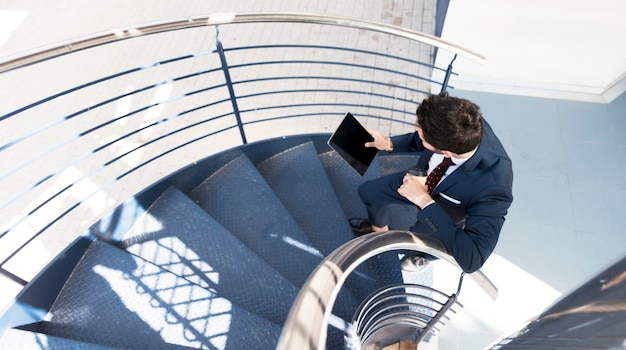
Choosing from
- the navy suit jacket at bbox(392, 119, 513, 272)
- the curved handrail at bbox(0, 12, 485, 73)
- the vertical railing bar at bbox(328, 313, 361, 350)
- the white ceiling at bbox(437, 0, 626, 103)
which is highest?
the white ceiling at bbox(437, 0, 626, 103)

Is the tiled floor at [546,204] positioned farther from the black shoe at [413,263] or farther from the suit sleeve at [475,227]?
the suit sleeve at [475,227]

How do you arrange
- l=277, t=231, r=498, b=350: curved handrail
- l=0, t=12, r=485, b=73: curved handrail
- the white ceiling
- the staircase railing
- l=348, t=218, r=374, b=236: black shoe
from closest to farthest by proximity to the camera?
l=277, t=231, r=498, b=350: curved handrail → l=0, t=12, r=485, b=73: curved handrail → l=348, t=218, r=374, b=236: black shoe → the white ceiling → the staircase railing

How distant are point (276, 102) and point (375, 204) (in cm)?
191

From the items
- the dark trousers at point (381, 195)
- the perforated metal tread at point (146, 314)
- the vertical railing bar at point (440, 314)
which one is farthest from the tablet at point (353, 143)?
the perforated metal tread at point (146, 314)

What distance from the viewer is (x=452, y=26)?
158 inches

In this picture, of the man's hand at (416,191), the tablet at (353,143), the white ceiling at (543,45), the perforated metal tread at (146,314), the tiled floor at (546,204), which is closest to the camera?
the man's hand at (416,191)

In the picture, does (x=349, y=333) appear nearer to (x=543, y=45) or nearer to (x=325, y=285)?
(x=325, y=285)

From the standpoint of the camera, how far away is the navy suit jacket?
6.61 ft

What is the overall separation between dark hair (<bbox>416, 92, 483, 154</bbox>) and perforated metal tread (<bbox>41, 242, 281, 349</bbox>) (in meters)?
1.12

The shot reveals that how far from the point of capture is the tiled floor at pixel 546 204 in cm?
327

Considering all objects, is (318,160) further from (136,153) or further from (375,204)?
(136,153)

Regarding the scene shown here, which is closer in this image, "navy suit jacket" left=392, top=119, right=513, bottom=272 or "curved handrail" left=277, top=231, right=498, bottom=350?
"curved handrail" left=277, top=231, right=498, bottom=350

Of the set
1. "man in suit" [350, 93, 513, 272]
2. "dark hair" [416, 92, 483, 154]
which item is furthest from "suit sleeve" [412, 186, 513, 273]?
"dark hair" [416, 92, 483, 154]

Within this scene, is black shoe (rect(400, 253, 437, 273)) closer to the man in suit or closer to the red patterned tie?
the man in suit
